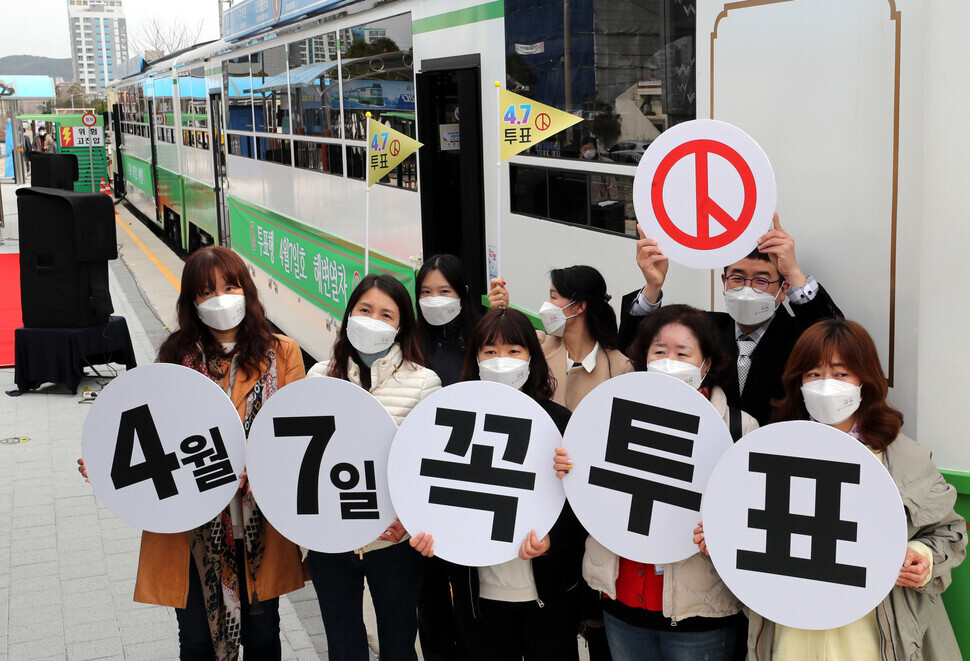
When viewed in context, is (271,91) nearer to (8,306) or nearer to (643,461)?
(8,306)

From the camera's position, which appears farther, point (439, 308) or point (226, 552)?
point (439, 308)

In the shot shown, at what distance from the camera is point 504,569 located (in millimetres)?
2805

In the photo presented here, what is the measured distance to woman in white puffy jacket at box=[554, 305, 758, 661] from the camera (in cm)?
257

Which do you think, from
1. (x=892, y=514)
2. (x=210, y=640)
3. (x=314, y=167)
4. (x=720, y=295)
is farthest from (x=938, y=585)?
(x=314, y=167)

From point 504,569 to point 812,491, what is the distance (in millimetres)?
880

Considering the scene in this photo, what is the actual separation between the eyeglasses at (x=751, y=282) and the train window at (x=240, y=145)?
25.6 ft

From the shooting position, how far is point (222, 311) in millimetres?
3189

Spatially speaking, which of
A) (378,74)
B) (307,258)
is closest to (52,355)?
(307,258)

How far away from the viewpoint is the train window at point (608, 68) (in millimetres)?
3523

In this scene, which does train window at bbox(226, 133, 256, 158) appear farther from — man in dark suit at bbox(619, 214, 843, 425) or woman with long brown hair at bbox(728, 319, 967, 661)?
woman with long brown hair at bbox(728, 319, 967, 661)

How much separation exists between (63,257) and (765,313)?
714 centimetres

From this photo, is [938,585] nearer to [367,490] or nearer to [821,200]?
[821,200]

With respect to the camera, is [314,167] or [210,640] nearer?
[210,640]

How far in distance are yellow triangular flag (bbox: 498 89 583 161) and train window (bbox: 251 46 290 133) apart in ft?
15.6
